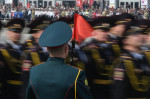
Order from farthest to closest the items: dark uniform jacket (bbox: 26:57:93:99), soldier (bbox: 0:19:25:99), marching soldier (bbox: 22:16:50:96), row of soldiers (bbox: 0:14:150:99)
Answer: soldier (bbox: 0:19:25:99), marching soldier (bbox: 22:16:50:96), row of soldiers (bbox: 0:14:150:99), dark uniform jacket (bbox: 26:57:93:99)

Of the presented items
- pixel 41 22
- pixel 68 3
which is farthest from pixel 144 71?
pixel 68 3

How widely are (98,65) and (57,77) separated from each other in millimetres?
2076

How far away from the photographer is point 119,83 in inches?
121

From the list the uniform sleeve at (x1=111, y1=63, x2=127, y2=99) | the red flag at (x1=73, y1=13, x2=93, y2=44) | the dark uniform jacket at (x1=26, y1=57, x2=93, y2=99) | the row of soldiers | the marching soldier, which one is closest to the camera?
the dark uniform jacket at (x1=26, y1=57, x2=93, y2=99)

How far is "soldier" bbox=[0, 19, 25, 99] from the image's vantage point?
4.08 m

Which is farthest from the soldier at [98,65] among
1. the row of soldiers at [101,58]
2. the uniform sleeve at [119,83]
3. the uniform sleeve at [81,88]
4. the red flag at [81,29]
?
the uniform sleeve at [81,88]

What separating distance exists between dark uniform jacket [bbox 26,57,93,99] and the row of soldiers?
39.7 inches

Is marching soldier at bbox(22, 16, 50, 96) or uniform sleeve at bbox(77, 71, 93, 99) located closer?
uniform sleeve at bbox(77, 71, 93, 99)

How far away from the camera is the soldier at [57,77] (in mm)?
2097

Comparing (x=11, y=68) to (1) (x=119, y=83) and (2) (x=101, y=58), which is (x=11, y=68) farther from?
(1) (x=119, y=83)

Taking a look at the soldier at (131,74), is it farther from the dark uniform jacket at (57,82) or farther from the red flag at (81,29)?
the red flag at (81,29)

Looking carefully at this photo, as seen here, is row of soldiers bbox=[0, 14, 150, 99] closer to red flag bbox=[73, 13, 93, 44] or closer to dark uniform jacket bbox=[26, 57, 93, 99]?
red flag bbox=[73, 13, 93, 44]

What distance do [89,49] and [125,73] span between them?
45.0 inches

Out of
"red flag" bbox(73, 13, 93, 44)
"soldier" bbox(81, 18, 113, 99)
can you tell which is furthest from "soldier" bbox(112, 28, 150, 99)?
"red flag" bbox(73, 13, 93, 44)
